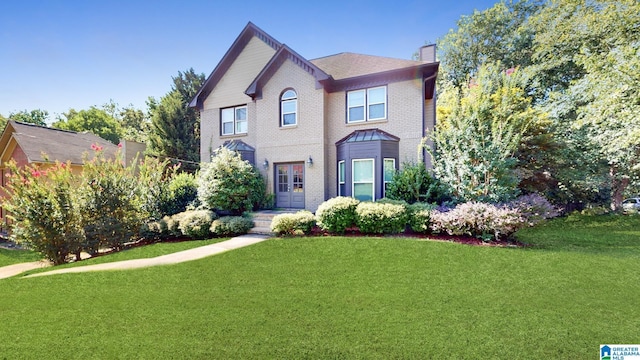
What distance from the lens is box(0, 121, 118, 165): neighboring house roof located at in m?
16.5

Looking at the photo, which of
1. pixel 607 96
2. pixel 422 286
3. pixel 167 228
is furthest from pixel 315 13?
pixel 607 96

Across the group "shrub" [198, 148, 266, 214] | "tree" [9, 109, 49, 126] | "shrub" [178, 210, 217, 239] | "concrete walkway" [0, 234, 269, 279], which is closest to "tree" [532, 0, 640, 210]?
"shrub" [198, 148, 266, 214]

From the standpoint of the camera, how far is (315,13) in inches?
492

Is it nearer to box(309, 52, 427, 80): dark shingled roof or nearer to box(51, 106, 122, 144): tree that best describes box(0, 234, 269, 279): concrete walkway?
box(309, 52, 427, 80): dark shingled roof

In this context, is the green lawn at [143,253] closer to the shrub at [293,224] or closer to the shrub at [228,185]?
the shrub at [293,224]

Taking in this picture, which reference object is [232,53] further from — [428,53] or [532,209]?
[532,209]

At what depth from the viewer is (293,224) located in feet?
32.6

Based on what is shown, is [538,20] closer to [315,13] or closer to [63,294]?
[315,13]

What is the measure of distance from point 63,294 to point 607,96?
20153 millimetres

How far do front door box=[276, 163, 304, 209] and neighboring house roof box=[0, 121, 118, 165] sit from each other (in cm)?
1086

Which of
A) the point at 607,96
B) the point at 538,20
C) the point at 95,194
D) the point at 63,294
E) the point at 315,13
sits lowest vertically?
the point at 63,294

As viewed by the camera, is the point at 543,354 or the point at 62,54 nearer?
the point at 543,354

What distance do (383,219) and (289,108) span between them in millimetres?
7760
